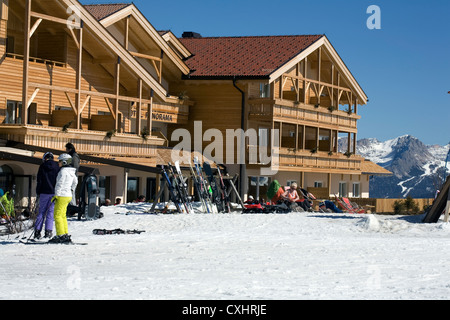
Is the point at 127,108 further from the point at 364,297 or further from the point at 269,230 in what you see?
the point at 364,297

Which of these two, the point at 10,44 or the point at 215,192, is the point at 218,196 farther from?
the point at 10,44

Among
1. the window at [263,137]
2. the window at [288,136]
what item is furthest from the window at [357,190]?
the window at [263,137]

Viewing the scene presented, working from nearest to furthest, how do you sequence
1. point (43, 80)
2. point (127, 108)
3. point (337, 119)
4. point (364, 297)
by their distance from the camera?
point (364, 297)
point (43, 80)
point (127, 108)
point (337, 119)

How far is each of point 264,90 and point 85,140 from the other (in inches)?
553

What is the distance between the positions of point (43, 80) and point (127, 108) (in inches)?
277

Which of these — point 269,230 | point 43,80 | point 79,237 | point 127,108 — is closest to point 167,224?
point 269,230

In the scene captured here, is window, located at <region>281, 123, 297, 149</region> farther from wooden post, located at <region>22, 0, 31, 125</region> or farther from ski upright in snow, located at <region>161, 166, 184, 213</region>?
ski upright in snow, located at <region>161, 166, 184, 213</region>

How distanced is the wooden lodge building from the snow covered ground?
9.26 metres

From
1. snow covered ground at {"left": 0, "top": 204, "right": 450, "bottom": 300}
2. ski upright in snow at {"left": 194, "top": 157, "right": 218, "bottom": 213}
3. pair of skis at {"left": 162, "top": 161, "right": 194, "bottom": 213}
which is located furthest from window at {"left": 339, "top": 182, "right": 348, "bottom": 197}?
snow covered ground at {"left": 0, "top": 204, "right": 450, "bottom": 300}

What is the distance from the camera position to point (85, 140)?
113 feet

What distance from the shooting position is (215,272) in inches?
509

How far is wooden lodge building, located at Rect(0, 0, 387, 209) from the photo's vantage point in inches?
1281

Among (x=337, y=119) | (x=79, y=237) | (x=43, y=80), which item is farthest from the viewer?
(x=337, y=119)
